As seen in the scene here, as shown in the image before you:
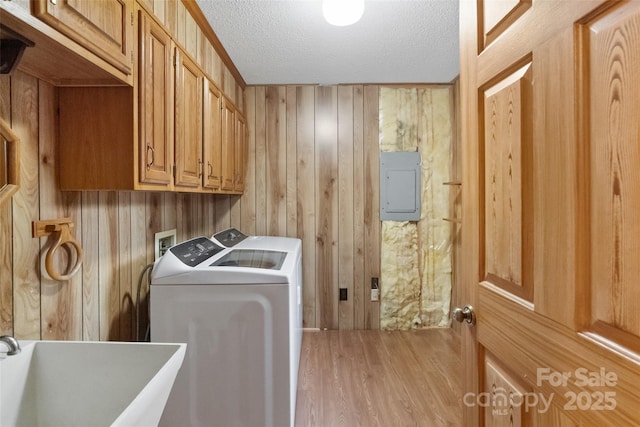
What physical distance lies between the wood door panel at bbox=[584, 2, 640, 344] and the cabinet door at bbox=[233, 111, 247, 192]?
2365 millimetres

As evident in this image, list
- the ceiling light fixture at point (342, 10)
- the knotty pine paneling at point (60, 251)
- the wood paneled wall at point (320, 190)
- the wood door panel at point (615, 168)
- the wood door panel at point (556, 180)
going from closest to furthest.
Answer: the wood door panel at point (615, 168), the wood door panel at point (556, 180), the knotty pine paneling at point (60, 251), the ceiling light fixture at point (342, 10), the wood paneled wall at point (320, 190)

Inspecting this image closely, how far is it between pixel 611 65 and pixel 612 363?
1.60ft

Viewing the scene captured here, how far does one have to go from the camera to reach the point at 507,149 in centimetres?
84

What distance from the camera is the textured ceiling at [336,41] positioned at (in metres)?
1.93

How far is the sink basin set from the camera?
0.85 meters

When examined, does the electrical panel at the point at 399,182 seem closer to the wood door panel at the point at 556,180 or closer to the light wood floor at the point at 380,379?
the light wood floor at the point at 380,379

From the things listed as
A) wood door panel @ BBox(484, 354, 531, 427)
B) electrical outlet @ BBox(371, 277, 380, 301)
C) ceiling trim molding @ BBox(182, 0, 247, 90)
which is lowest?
electrical outlet @ BBox(371, 277, 380, 301)

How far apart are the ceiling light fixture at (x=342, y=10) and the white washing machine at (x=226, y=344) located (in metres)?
1.44

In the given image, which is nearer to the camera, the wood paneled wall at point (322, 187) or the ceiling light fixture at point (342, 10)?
the ceiling light fixture at point (342, 10)

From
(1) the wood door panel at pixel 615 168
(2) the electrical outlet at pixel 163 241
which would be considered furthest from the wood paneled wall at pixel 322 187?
(1) the wood door panel at pixel 615 168

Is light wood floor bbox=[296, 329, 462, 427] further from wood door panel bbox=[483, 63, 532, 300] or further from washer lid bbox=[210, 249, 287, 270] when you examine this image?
wood door panel bbox=[483, 63, 532, 300]

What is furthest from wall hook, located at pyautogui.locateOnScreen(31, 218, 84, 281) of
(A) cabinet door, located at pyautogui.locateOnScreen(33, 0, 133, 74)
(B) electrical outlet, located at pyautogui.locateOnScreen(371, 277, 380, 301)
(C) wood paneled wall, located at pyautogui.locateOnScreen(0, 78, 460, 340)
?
(B) electrical outlet, located at pyautogui.locateOnScreen(371, 277, 380, 301)

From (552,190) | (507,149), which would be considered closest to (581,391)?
(552,190)

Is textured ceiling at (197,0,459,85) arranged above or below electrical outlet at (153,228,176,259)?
above
